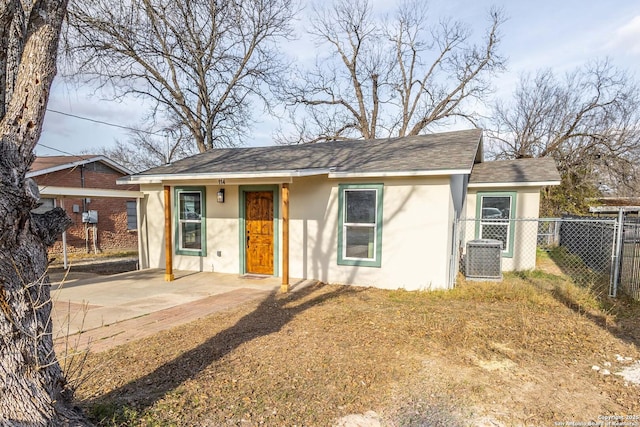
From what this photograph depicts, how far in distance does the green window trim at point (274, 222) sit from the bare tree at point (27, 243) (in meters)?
5.81

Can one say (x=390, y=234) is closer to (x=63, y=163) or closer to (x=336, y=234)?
(x=336, y=234)

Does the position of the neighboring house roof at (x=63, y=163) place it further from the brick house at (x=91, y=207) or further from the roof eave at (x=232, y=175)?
the roof eave at (x=232, y=175)

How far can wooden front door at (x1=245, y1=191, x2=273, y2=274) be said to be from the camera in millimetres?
8312

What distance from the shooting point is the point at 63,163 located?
47.8 ft

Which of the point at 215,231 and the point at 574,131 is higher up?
the point at 574,131

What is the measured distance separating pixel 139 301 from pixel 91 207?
1183 centimetres

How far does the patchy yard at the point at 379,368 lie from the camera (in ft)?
9.14

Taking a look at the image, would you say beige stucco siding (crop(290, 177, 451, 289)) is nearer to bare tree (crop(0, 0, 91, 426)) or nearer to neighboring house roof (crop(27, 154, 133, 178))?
bare tree (crop(0, 0, 91, 426))

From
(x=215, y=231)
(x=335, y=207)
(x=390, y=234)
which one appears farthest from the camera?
(x=215, y=231)

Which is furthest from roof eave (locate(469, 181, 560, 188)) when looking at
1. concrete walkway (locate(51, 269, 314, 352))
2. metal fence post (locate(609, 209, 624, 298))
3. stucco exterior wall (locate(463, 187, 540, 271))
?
concrete walkway (locate(51, 269, 314, 352))

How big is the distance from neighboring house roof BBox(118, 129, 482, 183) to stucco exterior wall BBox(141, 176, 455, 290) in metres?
0.34

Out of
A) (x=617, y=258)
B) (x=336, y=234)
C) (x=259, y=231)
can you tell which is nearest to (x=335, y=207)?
(x=336, y=234)

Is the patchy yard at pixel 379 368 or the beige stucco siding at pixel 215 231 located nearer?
the patchy yard at pixel 379 368

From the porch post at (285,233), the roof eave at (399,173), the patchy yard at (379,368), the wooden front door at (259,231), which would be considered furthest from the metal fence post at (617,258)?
the wooden front door at (259,231)
